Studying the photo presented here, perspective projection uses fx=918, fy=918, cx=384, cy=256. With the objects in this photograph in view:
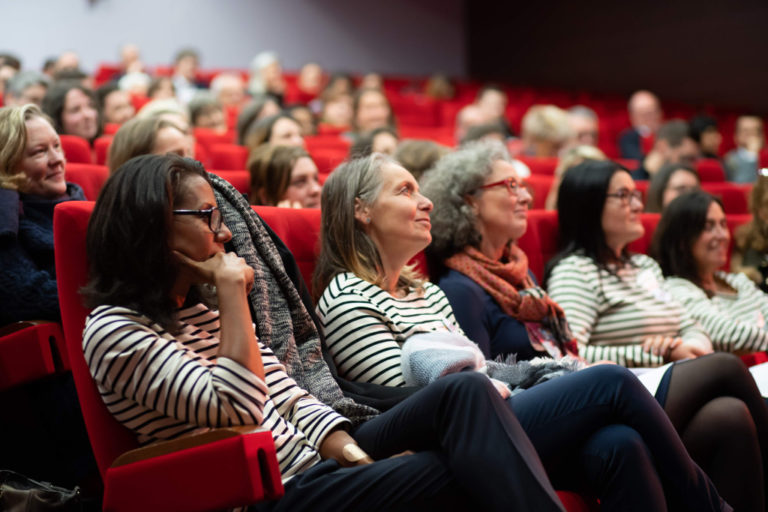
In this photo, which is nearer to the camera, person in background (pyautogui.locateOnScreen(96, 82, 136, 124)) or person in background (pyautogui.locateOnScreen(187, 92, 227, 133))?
person in background (pyautogui.locateOnScreen(96, 82, 136, 124))

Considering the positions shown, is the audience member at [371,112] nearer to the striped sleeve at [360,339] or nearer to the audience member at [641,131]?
the audience member at [641,131]

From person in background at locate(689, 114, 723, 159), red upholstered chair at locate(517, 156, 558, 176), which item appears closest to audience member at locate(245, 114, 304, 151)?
red upholstered chair at locate(517, 156, 558, 176)

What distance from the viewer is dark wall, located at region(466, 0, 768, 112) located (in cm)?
625

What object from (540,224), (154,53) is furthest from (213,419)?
(154,53)

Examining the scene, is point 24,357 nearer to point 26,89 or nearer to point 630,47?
point 26,89

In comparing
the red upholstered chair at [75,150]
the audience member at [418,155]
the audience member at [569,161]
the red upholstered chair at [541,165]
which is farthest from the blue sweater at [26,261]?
the red upholstered chair at [541,165]

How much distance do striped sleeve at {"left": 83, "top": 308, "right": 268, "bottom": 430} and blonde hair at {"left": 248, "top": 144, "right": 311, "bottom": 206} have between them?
101 centimetres

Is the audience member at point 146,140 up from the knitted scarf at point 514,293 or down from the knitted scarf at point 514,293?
up

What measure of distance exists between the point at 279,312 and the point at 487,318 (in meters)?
0.49

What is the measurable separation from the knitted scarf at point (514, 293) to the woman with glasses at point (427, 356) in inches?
3.8

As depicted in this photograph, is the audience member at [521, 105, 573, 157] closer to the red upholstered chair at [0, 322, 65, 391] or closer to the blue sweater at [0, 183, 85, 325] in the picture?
the blue sweater at [0, 183, 85, 325]

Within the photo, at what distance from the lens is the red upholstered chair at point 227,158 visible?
2488 mm

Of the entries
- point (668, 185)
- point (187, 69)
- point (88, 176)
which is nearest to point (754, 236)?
point (668, 185)

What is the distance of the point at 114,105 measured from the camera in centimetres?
284
